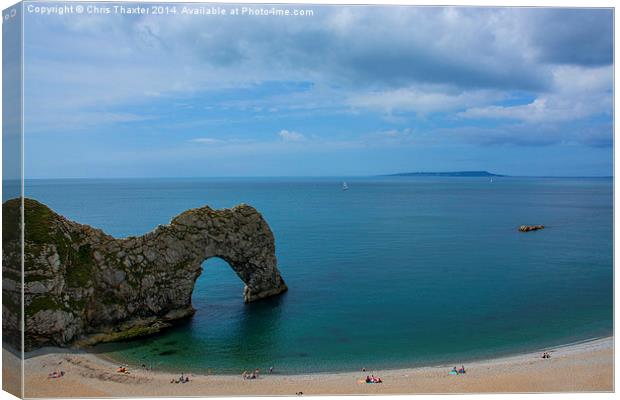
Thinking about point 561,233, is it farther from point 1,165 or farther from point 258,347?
point 1,165

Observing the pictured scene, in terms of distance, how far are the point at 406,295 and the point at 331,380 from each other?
16937 mm

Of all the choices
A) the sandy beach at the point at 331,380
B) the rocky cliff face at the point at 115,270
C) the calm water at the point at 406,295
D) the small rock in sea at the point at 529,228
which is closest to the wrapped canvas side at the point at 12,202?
the rocky cliff face at the point at 115,270

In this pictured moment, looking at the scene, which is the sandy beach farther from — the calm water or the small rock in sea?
the small rock in sea

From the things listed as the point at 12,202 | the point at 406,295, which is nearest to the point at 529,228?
the point at 406,295

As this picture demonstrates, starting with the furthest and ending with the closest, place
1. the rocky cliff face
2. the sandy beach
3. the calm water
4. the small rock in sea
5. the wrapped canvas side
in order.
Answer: the small rock in sea < the calm water < the rocky cliff face < the sandy beach < the wrapped canvas side

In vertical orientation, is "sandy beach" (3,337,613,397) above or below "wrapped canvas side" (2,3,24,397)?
below

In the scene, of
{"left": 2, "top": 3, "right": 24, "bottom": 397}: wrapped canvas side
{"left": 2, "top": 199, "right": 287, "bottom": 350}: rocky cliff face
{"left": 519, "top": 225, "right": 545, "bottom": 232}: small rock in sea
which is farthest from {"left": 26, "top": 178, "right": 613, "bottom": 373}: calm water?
{"left": 2, "top": 3, "right": 24, "bottom": 397}: wrapped canvas side

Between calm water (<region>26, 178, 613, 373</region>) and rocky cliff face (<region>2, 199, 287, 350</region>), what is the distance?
1597 mm

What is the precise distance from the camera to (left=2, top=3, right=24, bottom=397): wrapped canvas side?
60.5 ft

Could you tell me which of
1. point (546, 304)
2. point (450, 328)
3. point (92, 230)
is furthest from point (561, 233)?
point (92, 230)

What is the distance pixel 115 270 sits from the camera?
97.4ft

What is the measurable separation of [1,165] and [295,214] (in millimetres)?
66236

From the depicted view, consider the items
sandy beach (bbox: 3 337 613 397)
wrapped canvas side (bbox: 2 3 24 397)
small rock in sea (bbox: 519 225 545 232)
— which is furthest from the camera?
small rock in sea (bbox: 519 225 545 232)

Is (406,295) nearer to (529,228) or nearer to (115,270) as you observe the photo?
(115,270)
